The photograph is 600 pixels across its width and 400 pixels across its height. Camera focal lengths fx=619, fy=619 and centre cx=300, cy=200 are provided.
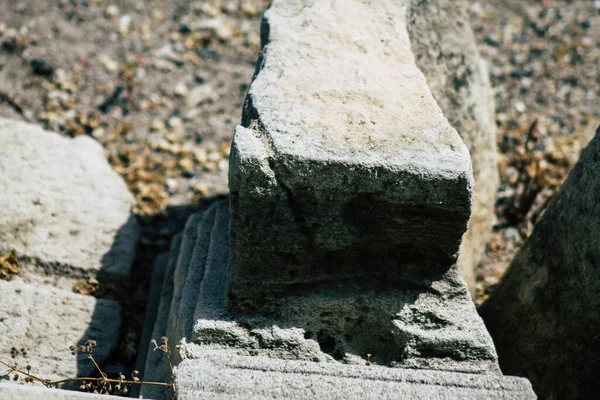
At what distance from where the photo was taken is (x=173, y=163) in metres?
3.92

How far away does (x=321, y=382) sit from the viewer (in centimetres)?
183

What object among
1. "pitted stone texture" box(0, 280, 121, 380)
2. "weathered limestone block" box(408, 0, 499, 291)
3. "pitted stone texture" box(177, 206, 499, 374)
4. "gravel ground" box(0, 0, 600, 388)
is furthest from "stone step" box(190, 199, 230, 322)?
"weathered limestone block" box(408, 0, 499, 291)

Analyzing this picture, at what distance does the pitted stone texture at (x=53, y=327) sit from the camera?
2383 millimetres

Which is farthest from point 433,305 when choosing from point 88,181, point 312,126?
point 88,181

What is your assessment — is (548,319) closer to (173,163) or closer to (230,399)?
(230,399)

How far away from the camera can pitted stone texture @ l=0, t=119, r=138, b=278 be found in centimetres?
279

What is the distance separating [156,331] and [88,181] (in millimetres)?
994

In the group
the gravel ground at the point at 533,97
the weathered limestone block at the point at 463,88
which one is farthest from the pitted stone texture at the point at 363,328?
the gravel ground at the point at 533,97

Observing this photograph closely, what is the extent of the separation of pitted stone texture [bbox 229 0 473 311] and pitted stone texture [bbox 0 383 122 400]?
55 cm

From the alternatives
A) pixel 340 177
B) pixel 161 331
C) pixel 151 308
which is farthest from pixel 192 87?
pixel 340 177

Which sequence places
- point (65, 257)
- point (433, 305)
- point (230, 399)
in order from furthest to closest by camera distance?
1. point (65, 257)
2. point (433, 305)
3. point (230, 399)

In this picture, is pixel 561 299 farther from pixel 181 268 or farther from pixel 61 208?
pixel 61 208

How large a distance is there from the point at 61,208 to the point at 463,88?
2026 millimetres

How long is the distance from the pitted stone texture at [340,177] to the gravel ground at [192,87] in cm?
128
